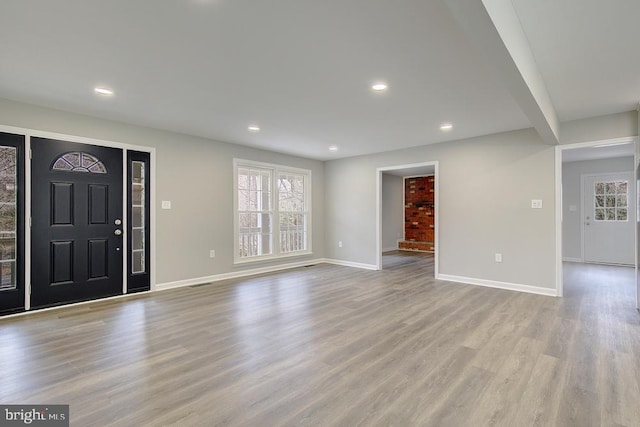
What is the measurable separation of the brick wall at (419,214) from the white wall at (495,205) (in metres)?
4.07

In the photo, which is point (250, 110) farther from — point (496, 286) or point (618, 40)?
point (496, 286)

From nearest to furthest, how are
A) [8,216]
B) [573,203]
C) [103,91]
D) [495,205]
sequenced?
[103,91], [8,216], [495,205], [573,203]

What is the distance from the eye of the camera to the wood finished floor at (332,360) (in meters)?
1.87

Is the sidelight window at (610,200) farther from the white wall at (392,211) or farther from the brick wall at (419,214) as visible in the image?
the white wall at (392,211)

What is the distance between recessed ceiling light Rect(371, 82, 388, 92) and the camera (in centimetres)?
317

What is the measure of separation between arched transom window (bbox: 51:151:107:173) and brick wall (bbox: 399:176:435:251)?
824 centimetres

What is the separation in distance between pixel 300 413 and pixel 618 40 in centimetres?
347

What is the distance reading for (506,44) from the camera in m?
1.86

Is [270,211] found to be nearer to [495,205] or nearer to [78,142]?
[78,142]

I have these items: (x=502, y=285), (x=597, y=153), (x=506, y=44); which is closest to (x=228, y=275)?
(x=502, y=285)

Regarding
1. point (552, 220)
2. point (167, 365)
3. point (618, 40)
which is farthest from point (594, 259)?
point (167, 365)

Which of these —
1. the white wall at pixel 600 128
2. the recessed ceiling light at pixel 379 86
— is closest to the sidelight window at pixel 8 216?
the recessed ceiling light at pixel 379 86

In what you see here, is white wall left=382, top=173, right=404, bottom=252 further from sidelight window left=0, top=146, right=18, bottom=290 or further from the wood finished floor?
sidelight window left=0, top=146, right=18, bottom=290

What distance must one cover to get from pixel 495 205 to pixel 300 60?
13.0 feet
